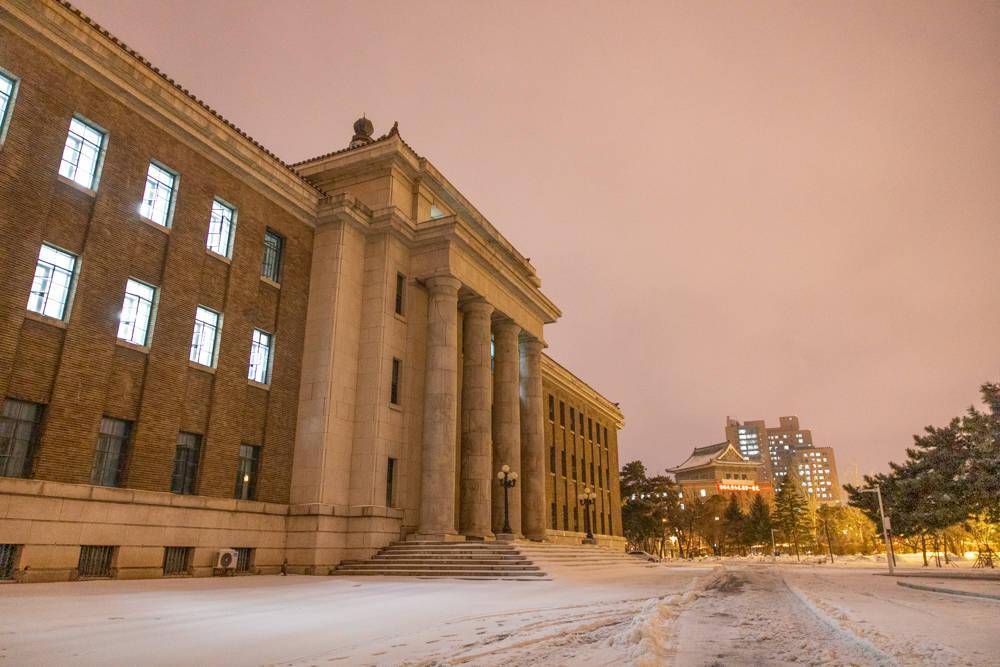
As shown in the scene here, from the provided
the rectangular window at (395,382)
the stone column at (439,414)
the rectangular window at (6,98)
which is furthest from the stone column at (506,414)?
the rectangular window at (6,98)

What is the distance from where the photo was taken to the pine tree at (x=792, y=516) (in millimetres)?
79500

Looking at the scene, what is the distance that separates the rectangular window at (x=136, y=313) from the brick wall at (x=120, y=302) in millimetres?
268

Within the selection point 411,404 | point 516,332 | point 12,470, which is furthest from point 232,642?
point 516,332

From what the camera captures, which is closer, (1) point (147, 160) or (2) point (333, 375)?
(1) point (147, 160)

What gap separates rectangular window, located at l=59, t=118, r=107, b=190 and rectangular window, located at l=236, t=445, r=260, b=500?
350 inches

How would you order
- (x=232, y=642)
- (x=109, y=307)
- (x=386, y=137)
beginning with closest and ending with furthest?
(x=232, y=642) → (x=109, y=307) → (x=386, y=137)

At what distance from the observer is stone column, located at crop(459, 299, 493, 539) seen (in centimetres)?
2450

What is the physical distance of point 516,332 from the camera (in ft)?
100

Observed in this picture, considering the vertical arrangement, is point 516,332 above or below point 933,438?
above

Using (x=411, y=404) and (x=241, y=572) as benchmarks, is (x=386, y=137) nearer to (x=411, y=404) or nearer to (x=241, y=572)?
(x=411, y=404)

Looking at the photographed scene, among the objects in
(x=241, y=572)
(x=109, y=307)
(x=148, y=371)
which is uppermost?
(x=109, y=307)

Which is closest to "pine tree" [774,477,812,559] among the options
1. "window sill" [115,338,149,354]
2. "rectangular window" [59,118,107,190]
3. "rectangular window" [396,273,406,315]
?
"rectangular window" [396,273,406,315]

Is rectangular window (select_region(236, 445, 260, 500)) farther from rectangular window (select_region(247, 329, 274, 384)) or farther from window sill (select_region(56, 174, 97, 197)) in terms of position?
window sill (select_region(56, 174, 97, 197))

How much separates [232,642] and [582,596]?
7514 millimetres
